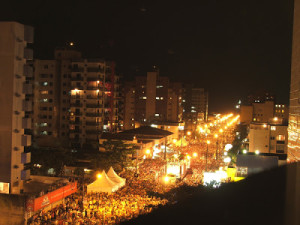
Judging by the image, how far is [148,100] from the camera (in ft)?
159

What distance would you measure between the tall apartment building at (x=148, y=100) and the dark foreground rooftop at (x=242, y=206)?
45381mm

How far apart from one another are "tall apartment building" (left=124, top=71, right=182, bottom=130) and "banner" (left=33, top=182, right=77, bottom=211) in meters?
34.2

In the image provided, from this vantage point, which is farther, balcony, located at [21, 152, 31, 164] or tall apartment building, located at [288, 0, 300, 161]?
balcony, located at [21, 152, 31, 164]

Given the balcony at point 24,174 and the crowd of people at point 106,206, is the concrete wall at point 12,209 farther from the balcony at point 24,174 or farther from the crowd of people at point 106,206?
the balcony at point 24,174

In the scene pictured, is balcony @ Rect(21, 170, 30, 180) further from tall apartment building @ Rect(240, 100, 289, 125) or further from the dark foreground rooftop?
tall apartment building @ Rect(240, 100, 289, 125)

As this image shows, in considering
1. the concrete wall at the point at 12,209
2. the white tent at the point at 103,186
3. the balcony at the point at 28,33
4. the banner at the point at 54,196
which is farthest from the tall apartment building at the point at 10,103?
the white tent at the point at 103,186

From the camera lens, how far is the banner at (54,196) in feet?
37.6

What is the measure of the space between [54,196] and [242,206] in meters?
11.4

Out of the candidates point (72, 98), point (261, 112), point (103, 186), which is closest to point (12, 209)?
point (103, 186)

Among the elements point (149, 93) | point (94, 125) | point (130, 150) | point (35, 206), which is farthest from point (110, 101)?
point (35, 206)

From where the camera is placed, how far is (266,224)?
2.10 m

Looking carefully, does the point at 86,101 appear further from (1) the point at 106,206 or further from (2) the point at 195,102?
(2) the point at 195,102

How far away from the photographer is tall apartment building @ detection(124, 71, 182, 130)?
4838 centimetres

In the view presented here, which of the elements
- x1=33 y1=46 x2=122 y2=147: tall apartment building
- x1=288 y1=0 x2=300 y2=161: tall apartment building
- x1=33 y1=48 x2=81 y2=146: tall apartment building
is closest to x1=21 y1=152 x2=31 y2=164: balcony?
x1=288 y1=0 x2=300 y2=161: tall apartment building
